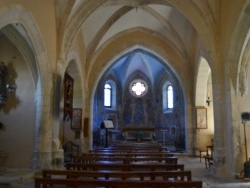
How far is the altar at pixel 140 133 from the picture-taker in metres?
21.0

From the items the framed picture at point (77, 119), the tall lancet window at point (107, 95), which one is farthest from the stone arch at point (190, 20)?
the tall lancet window at point (107, 95)

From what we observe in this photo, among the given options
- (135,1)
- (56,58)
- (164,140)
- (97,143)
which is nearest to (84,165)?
(56,58)

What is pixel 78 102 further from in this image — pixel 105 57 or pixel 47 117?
pixel 47 117

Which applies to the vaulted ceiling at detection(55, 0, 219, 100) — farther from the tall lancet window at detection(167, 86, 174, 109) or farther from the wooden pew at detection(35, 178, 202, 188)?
the tall lancet window at detection(167, 86, 174, 109)

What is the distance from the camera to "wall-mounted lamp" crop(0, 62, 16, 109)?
28.8ft

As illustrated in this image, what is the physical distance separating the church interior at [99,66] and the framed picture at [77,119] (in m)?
0.05

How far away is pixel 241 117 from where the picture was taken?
820cm

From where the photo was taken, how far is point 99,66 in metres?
15.4

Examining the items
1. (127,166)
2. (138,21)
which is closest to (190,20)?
(138,21)

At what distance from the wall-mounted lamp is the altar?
13.3 meters

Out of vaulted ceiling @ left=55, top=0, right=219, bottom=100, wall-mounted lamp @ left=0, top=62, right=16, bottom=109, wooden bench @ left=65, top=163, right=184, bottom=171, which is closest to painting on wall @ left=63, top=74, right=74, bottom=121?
vaulted ceiling @ left=55, top=0, right=219, bottom=100

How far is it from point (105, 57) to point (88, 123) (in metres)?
3.88

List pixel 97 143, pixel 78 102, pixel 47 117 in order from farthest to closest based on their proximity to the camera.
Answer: pixel 97 143 < pixel 78 102 < pixel 47 117

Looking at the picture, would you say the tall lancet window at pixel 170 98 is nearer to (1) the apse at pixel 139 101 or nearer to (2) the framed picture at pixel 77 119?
(1) the apse at pixel 139 101
